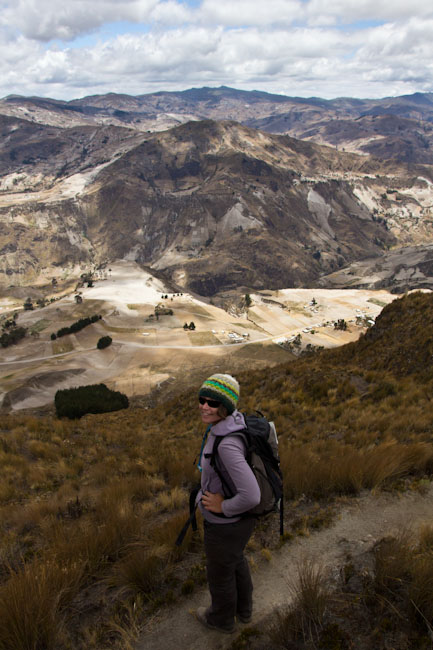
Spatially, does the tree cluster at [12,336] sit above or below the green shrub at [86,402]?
below

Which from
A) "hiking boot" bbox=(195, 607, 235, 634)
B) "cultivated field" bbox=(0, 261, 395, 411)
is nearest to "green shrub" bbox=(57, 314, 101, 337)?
"cultivated field" bbox=(0, 261, 395, 411)

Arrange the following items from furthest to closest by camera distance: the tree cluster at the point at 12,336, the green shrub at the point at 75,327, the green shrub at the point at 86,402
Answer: the green shrub at the point at 75,327 < the tree cluster at the point at 12,336 < the green shrub at the point at 86,402

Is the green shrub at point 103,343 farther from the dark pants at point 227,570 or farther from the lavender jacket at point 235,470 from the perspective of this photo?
the lavender jacket at point 235,470

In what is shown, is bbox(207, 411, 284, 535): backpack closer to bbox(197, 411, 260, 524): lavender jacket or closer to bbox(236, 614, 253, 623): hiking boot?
bbox(197, 411, 260, 524): lavender jacket

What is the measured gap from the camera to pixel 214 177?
18425 centimetres

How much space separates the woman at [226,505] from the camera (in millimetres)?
3051

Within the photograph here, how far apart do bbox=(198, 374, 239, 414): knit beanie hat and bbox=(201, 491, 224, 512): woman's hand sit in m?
0.73

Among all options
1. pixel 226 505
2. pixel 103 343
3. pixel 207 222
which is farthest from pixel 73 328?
pixel 207 222

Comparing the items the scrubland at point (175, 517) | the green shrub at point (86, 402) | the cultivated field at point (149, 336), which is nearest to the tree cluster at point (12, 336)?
the cultivated field at point (149, 336)

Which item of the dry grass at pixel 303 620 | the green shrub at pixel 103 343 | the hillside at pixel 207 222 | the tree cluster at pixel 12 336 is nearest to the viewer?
the dry grass at pixel 303 620

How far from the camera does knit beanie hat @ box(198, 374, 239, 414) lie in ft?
10.4

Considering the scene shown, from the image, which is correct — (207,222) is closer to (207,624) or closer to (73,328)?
(73,328)

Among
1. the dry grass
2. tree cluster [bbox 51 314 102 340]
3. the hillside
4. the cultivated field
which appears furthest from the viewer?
the hillside

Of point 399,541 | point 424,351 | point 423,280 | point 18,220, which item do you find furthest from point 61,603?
point 18,220
